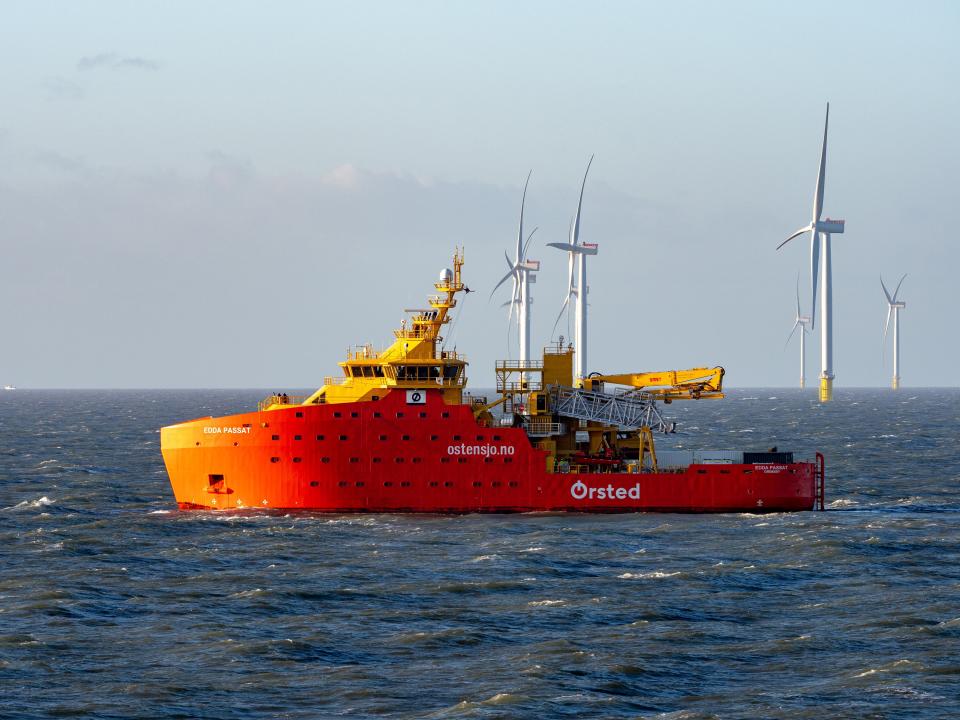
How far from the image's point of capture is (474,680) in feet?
92.6

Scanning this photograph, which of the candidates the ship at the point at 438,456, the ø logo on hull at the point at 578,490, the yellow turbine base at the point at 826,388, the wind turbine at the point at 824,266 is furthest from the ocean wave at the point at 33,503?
the yellow turbine base at the point at 826,388

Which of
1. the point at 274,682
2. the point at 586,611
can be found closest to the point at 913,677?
the point at 586,611

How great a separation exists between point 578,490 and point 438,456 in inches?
209

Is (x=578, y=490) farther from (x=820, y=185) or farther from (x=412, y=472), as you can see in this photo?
(x=820, y=185)

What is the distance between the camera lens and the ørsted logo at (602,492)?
167 feet

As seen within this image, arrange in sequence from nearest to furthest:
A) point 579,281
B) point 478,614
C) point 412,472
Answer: point 478,614 → point 412,472 → point 579,281

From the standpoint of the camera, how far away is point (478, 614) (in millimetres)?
33969

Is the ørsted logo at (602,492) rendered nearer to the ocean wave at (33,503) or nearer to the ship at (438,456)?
the ship at (438,456)

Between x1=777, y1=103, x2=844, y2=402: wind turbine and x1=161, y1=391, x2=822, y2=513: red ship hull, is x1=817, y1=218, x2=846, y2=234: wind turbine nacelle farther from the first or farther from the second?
x1=161, y1=391, x2=822, y2=513: red ship hull

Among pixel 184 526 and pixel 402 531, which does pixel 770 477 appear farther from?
pixel 184 526

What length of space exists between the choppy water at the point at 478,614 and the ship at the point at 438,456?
107cm

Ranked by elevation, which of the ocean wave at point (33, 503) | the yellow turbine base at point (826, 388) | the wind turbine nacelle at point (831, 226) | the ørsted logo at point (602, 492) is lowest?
the ocean wave at point (33, 503)

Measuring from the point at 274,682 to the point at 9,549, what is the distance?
1845 cm

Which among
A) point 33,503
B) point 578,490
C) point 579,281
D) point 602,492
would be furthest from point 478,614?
point 579,281
